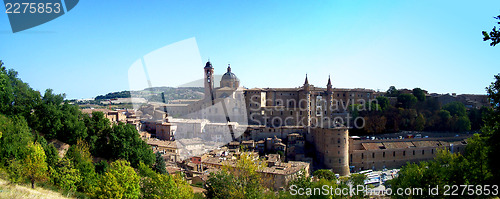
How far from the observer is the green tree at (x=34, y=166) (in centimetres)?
1338

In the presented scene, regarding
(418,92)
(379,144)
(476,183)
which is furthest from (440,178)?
(418,92)

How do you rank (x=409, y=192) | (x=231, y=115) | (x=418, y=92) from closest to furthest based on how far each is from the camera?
1. (x=409, y=192)
2. (x=231, y=115)
3. (x=418, y=92)

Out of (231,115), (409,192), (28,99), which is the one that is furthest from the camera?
(231,115)

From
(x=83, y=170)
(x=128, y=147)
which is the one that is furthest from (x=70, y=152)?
(x=128, y=147)

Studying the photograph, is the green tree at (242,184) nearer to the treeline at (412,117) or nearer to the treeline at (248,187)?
the treeline at (248,187)

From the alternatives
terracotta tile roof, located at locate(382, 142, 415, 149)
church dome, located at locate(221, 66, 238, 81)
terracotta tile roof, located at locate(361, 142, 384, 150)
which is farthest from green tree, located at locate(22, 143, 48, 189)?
terracotta tile roof, located at locate(382, 142, 415, 149)

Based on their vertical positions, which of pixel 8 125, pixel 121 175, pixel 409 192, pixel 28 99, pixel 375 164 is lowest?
pixel 375 164

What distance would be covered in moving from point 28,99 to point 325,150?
24.7 meters

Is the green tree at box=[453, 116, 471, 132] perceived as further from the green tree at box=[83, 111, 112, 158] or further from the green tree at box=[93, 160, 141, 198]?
the green tree at box=[83, 111, 112, 158]

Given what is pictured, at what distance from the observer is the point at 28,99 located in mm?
21266

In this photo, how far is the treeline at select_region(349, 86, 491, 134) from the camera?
38750 millimetres

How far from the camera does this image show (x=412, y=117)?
39.9m

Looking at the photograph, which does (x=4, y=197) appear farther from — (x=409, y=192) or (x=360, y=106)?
(x=360, y=106)

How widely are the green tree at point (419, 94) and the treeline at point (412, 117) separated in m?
1.78
